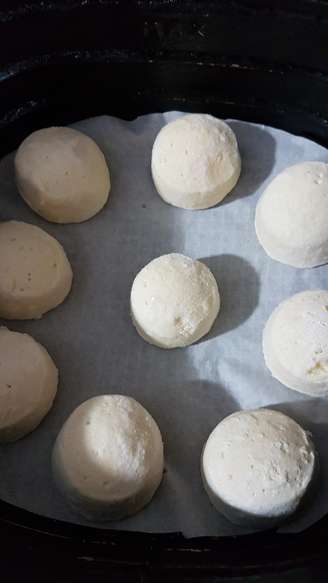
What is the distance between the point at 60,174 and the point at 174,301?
1.03ft

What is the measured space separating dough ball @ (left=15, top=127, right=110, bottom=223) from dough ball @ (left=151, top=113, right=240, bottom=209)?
0.39 ft

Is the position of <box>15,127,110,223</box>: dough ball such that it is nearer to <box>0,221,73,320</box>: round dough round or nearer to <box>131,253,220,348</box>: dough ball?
<box>0,221,73,320</box>: round dough round

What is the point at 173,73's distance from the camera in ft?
4.00

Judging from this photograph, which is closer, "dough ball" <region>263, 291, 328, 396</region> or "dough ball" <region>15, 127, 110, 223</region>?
"dough ball" <region>263, 291, 328, 396</region>

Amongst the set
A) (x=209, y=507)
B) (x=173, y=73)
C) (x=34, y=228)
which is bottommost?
(x=209, y=507)

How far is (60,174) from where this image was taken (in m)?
1.18

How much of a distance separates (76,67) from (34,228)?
0.31 m

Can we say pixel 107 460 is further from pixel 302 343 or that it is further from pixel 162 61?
pixel 162 61

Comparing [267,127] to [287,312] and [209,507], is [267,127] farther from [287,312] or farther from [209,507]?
[209,507]

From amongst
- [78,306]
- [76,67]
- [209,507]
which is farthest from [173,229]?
[209,507]

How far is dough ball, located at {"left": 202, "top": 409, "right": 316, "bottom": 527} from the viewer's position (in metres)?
0.93

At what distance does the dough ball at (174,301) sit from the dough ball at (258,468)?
0.57ft

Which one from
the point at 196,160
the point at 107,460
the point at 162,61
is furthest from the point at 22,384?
the point at 162,61

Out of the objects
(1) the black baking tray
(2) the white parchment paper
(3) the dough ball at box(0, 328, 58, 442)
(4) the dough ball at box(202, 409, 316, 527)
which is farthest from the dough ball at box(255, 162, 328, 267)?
(3) the dough ball at box(0, 328, 58, 442)
